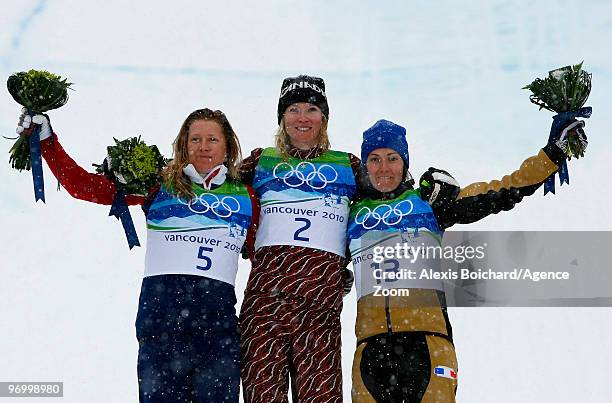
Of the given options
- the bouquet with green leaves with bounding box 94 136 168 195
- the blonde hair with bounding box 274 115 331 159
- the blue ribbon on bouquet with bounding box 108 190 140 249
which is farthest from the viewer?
the blonde hair with bounding box 274 115 331 159

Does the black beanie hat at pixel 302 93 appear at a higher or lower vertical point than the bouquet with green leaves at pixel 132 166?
higher

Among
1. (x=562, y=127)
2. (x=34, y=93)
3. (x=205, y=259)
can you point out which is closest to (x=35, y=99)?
(x=34, y=93)

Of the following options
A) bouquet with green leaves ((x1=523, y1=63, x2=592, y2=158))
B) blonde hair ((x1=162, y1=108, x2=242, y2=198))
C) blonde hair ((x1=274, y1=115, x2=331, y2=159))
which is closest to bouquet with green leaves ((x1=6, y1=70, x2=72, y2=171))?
blonde hair ((x1=162, y1=108, x2=242, y2=198))

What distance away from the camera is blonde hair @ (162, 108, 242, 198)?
576 centimetres

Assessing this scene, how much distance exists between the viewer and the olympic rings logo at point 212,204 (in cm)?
569

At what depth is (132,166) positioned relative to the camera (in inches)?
229

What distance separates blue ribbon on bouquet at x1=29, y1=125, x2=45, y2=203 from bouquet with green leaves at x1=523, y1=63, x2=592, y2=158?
3.70 m

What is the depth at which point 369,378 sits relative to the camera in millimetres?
5371

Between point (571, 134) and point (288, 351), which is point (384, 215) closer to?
point (288, 351)

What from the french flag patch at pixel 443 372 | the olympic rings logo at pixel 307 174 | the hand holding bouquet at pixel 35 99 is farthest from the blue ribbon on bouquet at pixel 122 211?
the french flag patch at pixel 443 372

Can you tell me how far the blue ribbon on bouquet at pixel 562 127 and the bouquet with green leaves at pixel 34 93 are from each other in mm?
3609

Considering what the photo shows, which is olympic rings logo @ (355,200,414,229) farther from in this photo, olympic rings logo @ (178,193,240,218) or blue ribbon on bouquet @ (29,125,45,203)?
blue ribbon on bouquet @ (29,125,45,203)

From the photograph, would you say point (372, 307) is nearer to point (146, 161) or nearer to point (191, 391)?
point (191, 391)

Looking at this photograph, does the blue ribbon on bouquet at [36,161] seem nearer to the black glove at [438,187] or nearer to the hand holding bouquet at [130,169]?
the hand holding bouquet at [130,169]
